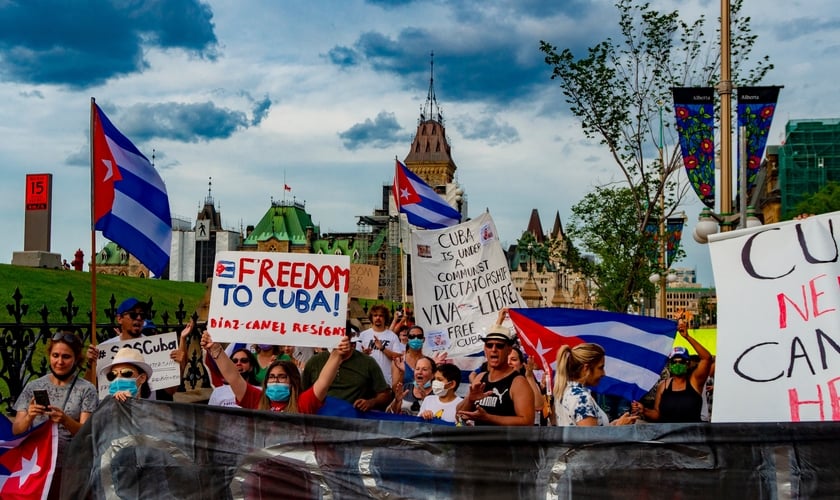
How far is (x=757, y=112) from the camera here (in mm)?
13641

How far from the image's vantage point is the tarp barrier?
206 inches

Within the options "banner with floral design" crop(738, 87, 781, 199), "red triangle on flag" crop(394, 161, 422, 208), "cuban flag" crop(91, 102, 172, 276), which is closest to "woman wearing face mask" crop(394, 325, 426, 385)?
"cuban flag" crop(91, 102, 172, 276)

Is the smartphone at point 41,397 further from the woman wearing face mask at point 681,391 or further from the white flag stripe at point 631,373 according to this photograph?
the white flag stripe at point 631,373

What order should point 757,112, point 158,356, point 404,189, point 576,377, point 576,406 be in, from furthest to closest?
point 404,189, point 757,112, point 158,356, point 576,377, point 576,406

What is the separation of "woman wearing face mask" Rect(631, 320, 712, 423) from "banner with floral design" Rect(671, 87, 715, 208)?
18.3 feet

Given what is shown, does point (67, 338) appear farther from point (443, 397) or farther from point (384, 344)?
point (384, 344)

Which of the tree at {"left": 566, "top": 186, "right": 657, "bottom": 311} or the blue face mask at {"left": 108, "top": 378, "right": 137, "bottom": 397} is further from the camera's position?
the tree at {"left": 566, "top": 186, "right": 657, "bottom": 311}

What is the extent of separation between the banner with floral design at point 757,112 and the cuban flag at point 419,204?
4.42 meters

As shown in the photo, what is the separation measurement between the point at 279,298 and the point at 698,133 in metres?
8.02

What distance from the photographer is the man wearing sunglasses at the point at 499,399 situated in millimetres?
6418

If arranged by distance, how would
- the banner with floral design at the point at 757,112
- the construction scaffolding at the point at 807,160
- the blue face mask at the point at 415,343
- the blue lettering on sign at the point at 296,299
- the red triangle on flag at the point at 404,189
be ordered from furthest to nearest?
the construction scaffolding at the point at 807,160, the red triangle on flag at the point at 404,189, the banner with floral design at the point at 757,112, the blue face mask at the point at 415,343, the blue lettering on sign at the point at 296,299

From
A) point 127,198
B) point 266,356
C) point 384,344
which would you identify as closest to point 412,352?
point 384,344

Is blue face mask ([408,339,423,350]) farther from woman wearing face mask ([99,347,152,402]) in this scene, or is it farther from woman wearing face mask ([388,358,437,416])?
woman wearing face mask ([99,347,152,402])

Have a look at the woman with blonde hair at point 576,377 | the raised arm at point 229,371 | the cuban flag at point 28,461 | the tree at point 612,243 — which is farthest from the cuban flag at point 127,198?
the tree at point 612,243
